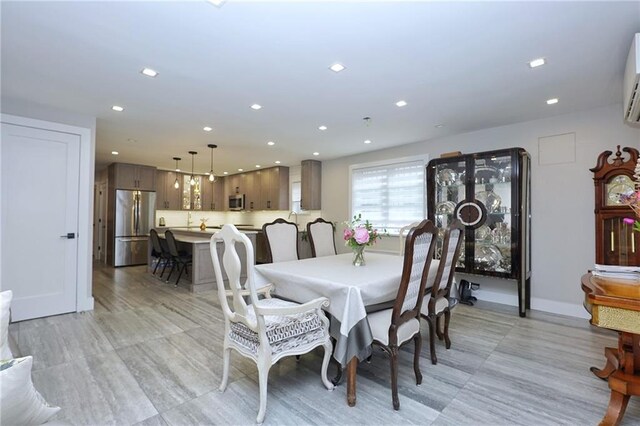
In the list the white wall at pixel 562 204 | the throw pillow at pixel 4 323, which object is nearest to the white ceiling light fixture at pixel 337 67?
the throw pillow at pixel 4 323

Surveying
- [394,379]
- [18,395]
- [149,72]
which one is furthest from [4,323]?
[149,72]

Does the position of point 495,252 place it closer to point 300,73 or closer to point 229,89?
point 300,73

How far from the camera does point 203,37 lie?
213cm

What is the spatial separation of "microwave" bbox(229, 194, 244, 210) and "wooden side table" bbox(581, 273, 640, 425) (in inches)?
301

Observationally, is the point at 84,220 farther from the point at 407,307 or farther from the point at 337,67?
the point at 407,307

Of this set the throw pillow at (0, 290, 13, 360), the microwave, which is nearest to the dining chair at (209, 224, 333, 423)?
the throw pillow at (0, 290, 13, 360)

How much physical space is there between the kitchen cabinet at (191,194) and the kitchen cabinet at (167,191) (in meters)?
0.15

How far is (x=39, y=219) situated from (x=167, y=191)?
4.74 metres

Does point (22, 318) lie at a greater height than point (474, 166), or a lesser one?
lesser

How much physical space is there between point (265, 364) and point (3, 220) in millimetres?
3610

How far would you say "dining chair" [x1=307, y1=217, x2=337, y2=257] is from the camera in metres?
3.54

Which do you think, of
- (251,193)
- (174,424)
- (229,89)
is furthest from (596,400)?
(251,193)

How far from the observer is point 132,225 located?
23.0 feet

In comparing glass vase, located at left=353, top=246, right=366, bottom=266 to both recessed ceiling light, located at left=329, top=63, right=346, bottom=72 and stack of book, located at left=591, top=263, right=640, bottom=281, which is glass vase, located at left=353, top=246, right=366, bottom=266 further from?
stack of book, located at left=591, top=263, right=640, bottom=281
